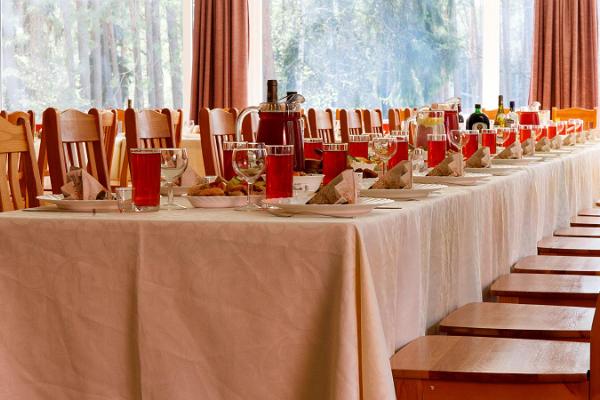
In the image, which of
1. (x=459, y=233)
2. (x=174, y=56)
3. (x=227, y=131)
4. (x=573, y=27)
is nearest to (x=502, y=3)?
(x=573, y=27)

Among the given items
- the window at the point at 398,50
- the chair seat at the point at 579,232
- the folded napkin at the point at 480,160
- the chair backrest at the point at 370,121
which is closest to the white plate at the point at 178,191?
the folded napkin at the point at 480,160

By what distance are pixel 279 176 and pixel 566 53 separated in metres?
6.63

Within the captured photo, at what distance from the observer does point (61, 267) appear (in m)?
1.58

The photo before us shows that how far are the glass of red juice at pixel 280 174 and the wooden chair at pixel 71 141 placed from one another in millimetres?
1111

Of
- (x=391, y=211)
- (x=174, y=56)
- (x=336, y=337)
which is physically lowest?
(x=336, y=337)

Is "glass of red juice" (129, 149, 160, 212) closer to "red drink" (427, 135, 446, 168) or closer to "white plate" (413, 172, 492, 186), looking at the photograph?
"white plate" (413, 172, 492, 186)

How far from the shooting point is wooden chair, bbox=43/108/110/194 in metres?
2.85

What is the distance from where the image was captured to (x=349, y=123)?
18.3ft

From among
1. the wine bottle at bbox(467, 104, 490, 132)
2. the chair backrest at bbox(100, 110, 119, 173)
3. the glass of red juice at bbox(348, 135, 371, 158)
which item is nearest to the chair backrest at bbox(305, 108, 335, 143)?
the chair backrest at bbox(100, 110, 119, 173)

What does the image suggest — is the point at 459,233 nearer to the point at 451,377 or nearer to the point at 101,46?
the point at 451,377

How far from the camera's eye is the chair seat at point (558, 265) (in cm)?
277

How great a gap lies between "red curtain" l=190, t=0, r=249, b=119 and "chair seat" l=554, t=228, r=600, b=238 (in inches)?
217

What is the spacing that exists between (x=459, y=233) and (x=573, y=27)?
630 centimetres

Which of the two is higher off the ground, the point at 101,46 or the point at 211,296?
the point at 101,46
